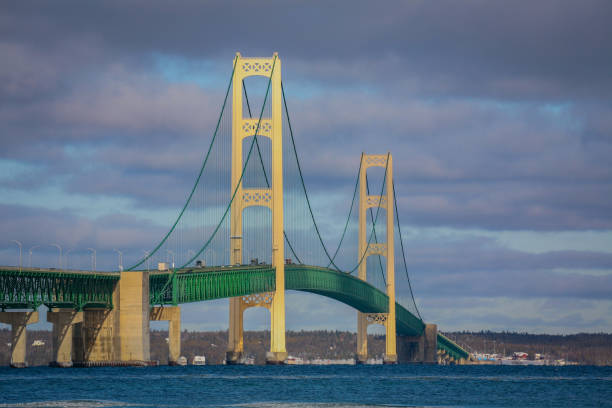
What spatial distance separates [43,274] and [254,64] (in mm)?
28825

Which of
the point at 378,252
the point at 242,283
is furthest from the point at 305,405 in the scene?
the point at 378,252

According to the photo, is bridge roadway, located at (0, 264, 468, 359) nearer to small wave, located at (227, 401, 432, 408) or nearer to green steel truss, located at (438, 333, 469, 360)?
small wave, located at (227, 401, 432, 408)

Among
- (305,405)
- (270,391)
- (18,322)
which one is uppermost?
(18,322)

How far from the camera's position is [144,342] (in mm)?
81688

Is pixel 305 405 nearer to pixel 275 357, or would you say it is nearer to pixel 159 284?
pixel 159 284

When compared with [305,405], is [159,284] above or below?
above

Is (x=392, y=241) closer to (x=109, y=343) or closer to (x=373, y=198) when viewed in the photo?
(x=373, y=198)

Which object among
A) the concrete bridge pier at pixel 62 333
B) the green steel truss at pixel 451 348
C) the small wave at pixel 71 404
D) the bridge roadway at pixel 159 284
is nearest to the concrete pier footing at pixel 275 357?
the bridge roadway at pixel 159 284

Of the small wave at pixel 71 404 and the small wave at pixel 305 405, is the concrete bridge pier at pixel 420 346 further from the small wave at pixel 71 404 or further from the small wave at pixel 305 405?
the small wave at pixel 71 404

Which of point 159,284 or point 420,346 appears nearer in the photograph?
point 159,284

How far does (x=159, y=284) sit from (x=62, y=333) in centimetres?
742

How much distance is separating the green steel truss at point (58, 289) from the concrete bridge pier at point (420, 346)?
70.3m

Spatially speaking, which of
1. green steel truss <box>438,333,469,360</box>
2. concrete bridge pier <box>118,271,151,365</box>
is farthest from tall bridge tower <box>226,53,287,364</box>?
green steel truss <box>438,333,469,360</box>

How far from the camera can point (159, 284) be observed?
281 ft
